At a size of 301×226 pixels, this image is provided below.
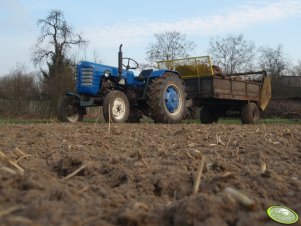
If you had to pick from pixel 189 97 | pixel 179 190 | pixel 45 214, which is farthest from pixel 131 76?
pixel 45 214

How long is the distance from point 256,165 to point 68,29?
39.3m

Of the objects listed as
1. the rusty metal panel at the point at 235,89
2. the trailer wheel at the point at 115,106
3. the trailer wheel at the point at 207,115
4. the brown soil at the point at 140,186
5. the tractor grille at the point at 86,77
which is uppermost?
the tractor grille at the point at 86,77

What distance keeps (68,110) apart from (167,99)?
A: 8.10ft

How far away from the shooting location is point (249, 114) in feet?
47.7

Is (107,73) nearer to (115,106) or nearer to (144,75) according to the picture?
(144,75)

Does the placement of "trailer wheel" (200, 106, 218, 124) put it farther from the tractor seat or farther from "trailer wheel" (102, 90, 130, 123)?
"trailer wheel" (102, 90, 130, 123)

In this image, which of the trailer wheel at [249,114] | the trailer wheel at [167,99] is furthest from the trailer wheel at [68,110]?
the trailer wheel at [249,114]

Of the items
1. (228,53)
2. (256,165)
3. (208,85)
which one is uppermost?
(228,53)

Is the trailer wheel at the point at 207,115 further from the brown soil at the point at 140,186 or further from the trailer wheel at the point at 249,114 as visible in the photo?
the brown soil at the point at 140,186

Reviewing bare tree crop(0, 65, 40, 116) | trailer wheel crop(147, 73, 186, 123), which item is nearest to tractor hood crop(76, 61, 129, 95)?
trailer wheel crop(147, 73, 186, 123)

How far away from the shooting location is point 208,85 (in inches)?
519

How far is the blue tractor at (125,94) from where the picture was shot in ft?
34.3

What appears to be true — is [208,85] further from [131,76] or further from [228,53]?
[228,53]

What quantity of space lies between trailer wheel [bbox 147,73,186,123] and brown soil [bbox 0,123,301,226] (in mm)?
5852
